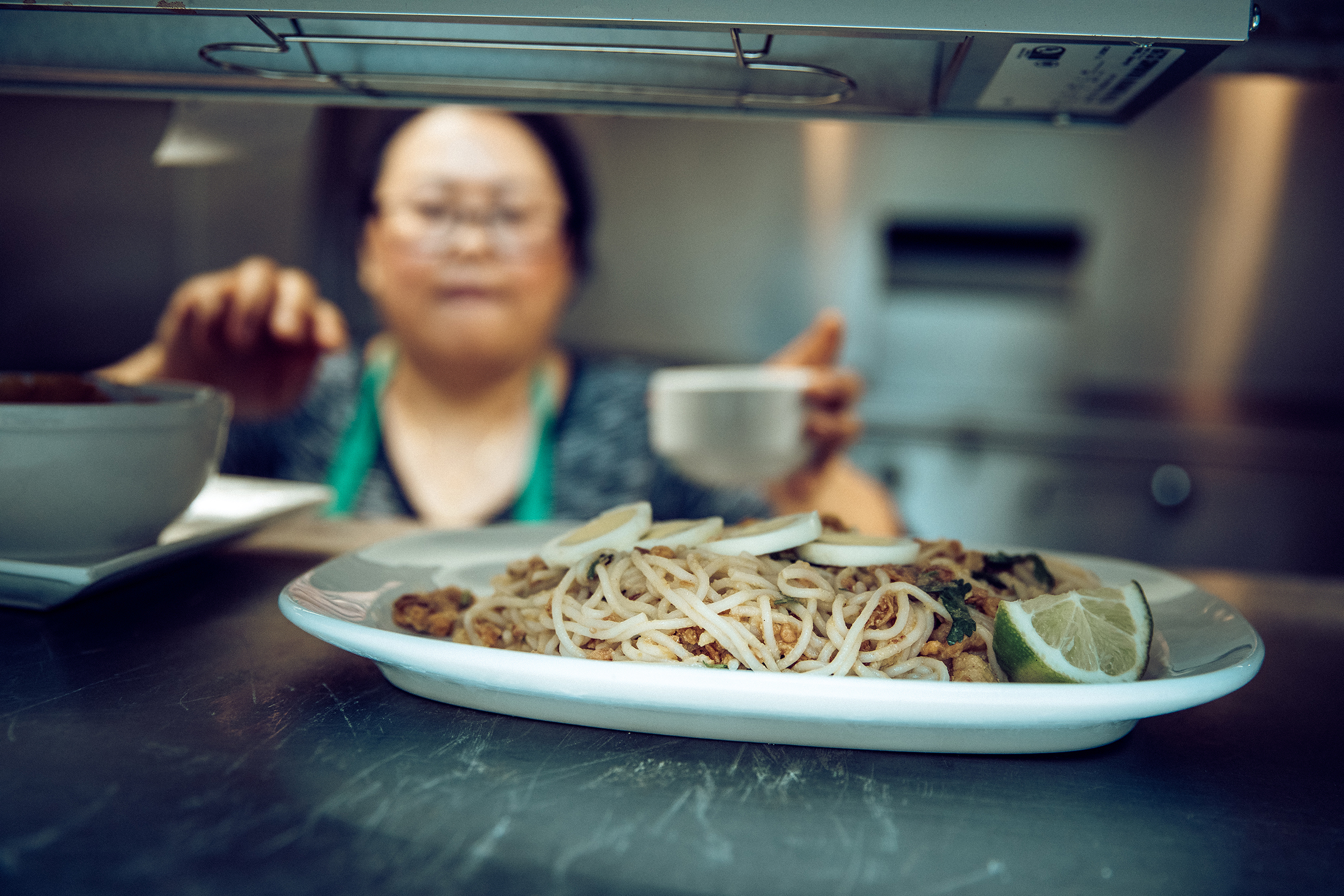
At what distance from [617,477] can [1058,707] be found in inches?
107

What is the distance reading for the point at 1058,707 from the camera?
0.61 meters

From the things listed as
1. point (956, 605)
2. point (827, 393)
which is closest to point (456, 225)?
point (827, 393)

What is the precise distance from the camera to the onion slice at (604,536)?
2.96ft

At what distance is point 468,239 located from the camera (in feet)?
10.6

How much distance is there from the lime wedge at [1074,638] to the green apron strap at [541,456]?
7.71 feet

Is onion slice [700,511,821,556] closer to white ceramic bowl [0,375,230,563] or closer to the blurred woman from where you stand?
white ceramic bowl [0,375,230,563]

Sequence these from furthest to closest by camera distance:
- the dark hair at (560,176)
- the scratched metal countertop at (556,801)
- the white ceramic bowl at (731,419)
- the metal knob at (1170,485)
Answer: the metal knob at (1170,485) < the dark hair at (560,176) < the white ceramic bowl at (731,419) < the scratched metal countertop at (556,801)

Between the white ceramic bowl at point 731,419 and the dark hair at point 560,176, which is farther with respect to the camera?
the dark hair at point 560,176

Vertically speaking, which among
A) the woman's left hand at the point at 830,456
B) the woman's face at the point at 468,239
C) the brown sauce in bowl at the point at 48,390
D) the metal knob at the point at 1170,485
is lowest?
the metal knob at the point at 1170,485

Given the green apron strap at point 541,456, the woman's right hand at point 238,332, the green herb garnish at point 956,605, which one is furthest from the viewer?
the green apron strap at point 541,456

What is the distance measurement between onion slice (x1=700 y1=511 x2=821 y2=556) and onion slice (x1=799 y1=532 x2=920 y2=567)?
0.01 metres

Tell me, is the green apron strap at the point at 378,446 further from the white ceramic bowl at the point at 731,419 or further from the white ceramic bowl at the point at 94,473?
the white ceramic bowl at the point at 94,473

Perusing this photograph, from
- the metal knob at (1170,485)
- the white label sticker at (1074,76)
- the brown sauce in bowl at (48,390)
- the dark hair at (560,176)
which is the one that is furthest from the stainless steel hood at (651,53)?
the metal knob at (1170,485)

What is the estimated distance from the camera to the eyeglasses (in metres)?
3.20
